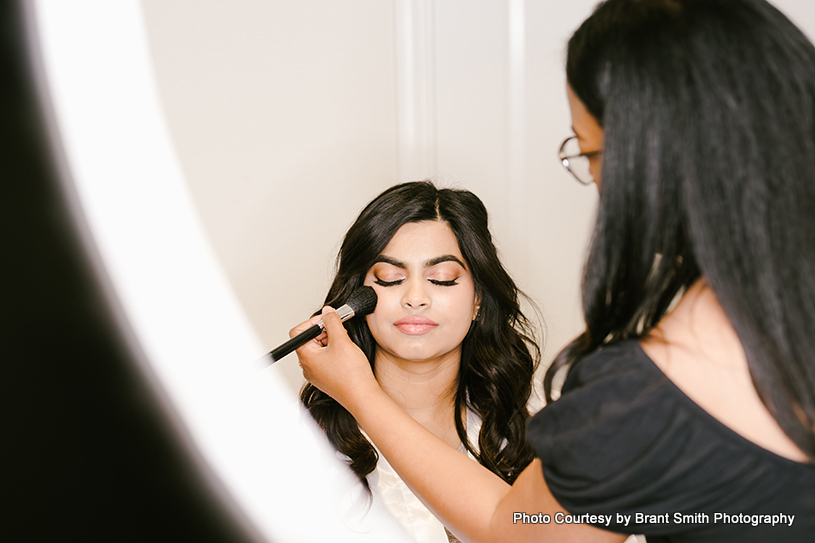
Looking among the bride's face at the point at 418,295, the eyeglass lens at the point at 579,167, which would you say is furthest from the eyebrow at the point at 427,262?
the eyeglass lens at the point at 579,167

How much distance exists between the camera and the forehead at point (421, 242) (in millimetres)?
1098

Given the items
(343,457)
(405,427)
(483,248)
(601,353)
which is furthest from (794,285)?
(343,457)

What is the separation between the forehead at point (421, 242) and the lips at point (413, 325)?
101mm

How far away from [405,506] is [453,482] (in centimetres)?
51

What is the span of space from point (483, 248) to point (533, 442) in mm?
646

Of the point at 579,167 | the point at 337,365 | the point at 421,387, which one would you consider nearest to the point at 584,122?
the point at 579,167

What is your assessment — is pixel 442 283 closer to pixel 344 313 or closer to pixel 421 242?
pixel 421 242

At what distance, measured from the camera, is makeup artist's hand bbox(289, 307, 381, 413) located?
29.9 inches

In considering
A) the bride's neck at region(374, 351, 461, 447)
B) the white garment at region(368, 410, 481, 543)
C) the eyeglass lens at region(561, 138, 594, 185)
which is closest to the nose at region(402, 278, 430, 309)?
the bride's neck at region(374, 351, 461, 447)

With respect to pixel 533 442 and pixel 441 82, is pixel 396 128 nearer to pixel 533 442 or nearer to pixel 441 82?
pixel 441 82

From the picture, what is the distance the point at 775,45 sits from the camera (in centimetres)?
49

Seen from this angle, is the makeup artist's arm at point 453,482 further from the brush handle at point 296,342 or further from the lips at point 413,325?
the lips at point 413,325

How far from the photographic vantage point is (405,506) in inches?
43.0

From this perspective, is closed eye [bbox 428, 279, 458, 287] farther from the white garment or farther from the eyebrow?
the white garment
